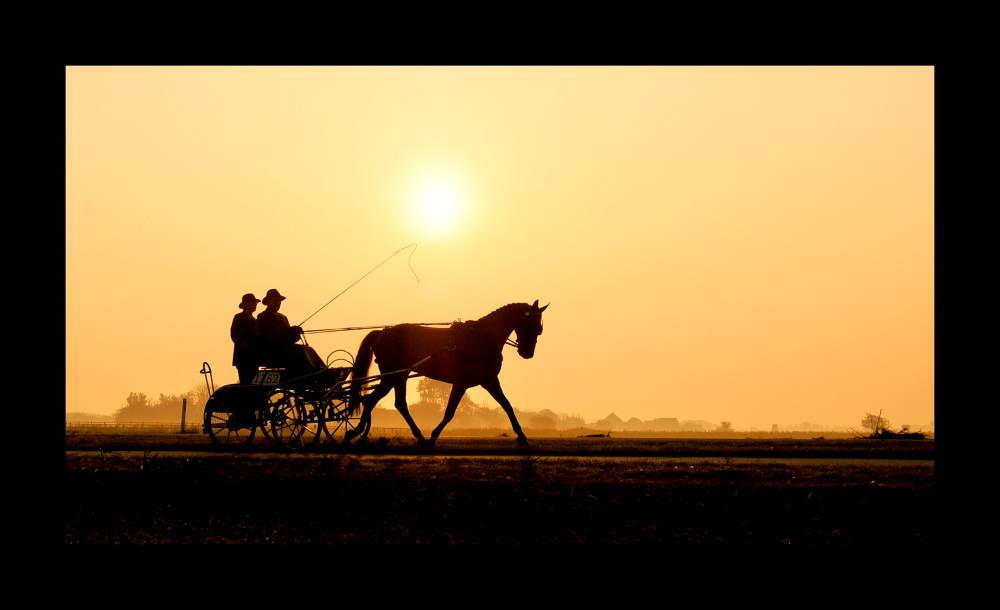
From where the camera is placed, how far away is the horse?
48.3 ft

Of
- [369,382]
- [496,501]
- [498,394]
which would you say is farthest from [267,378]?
[496,501]

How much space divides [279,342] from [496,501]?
22.3 ft

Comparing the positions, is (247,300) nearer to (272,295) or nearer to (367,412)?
(272,295)

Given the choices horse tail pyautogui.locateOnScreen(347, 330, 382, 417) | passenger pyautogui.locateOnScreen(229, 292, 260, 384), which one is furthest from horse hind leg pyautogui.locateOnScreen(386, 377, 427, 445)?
passenger pyautogui.locateOnScreen(229, 292, 260, 384)

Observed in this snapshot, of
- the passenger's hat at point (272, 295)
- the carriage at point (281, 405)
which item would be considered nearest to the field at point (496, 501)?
the carriage at point (281, 405)

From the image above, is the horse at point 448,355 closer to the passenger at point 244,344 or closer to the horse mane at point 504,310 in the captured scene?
the horse mane at point 504,310

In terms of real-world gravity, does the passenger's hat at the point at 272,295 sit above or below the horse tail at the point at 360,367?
above

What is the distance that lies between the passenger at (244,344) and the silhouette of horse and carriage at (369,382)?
0.65ft

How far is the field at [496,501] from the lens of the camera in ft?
26.0

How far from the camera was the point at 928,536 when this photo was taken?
7707mm

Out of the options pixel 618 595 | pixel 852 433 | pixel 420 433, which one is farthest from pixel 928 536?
pixel 852 433

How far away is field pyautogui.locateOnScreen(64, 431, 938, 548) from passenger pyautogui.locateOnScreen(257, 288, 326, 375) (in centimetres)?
292

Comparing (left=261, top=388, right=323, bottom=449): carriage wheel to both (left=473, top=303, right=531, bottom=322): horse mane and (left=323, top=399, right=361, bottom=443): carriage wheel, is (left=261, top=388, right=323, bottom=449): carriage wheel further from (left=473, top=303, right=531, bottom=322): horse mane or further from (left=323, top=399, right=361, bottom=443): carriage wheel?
(left=473, top=303, right=531, bottom=322): horse mane
